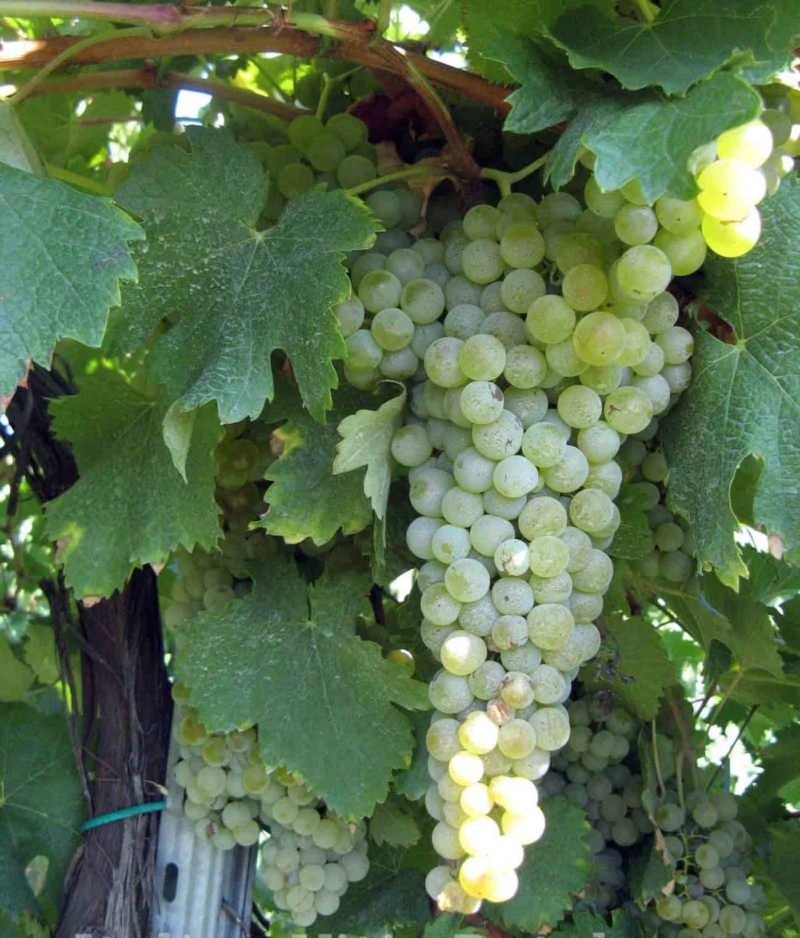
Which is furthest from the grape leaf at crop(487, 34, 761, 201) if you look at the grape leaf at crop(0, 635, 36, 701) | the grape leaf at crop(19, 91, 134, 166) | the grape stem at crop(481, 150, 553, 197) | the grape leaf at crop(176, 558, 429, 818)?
the grape leaf at crop(0, 635, 36, 701)

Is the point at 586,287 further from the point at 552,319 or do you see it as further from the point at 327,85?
the point at 327,85

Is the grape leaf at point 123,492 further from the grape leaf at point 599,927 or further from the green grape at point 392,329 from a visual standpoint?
the grape leaf at point 599,927

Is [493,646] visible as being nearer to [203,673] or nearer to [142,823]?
[203,673]

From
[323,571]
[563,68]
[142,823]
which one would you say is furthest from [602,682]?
[563,68]

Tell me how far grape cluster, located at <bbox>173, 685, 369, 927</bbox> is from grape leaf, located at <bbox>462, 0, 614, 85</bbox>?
833mm

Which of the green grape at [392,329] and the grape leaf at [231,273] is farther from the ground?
the grape leaf at [231,273]

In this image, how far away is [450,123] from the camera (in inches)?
43.1

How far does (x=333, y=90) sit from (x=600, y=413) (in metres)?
0.60

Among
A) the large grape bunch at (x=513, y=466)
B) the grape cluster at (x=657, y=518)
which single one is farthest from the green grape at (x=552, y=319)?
the grape cluster at (x=657, y=518)

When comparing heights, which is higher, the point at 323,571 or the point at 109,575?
the point at 109,575

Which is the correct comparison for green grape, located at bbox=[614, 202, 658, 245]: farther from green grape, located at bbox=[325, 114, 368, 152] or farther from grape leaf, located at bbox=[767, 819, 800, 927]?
grape leaf, located at bbox=[767, 819, 800, 927]

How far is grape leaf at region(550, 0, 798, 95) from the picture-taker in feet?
2.87

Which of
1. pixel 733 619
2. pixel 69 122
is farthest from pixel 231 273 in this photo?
pixel 733 619

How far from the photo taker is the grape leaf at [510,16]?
996 millimetres
